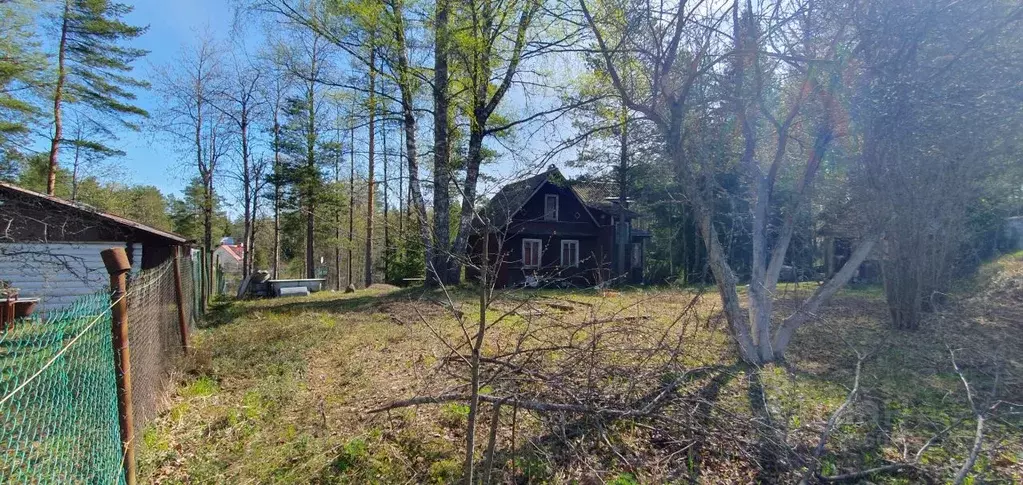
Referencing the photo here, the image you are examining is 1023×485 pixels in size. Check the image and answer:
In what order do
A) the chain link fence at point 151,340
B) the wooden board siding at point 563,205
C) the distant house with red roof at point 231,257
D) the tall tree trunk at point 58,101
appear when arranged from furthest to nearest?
the distant house with red roof at point 231,257
the wooden board siding at point 563,205
the tall tree trunk at point 58,101
the chain link fence at point 151,340

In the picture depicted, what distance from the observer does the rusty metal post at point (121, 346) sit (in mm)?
2576

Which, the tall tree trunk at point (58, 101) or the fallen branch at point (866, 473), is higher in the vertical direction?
the tall tree trunk at point (58, 101)

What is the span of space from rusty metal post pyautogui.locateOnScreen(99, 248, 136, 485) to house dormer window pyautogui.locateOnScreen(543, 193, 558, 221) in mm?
18756

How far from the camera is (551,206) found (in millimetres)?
21156

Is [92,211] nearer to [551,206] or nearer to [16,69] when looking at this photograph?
[16,69]

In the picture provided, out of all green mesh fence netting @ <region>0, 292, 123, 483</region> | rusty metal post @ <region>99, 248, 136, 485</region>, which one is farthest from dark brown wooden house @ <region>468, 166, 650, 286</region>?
rusty metal post @ <region>99, 248, 136, 485</region>

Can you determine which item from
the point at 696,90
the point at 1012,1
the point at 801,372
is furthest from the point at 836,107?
the point at 801,372

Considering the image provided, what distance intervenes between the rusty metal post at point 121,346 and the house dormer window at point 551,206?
18756 millimetres

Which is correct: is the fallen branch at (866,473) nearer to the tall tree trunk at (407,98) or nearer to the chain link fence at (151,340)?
the chain link fence at (151,340)

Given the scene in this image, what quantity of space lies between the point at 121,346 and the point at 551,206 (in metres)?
19.1

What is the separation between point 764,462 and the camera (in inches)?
135

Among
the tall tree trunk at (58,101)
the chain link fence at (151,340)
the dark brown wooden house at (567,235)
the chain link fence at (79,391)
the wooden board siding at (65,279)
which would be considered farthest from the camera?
the dark brown wooden house at (567,235)

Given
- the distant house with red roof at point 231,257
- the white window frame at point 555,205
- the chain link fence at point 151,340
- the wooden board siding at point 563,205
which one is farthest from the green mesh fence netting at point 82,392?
the distant house with red roof at point 231,257

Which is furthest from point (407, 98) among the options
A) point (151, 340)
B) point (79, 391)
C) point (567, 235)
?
point (79, 391)
